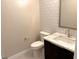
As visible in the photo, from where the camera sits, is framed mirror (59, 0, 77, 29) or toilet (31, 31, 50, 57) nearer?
framed mirror (59, 0, 77, 29)

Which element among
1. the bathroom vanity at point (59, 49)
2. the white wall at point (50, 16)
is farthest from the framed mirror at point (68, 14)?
the bathroom vanity at point (59, 49)

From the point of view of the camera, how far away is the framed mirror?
89.7 inches

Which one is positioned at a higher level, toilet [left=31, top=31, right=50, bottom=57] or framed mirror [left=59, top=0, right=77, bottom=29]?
framed mirror [left=59, top=0, right=77, bottom=29]

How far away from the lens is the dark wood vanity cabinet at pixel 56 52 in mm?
1769

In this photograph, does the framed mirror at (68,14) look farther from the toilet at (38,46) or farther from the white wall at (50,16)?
the toilet at (38,46)

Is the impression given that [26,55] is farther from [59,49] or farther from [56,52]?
[59,49]

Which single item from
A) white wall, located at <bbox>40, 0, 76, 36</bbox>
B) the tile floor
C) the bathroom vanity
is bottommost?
the tile floor

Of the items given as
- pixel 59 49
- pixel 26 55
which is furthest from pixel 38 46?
pixel 59 49

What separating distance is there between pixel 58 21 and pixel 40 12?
776 mm

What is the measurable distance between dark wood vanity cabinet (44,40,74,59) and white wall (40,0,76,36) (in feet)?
1.78

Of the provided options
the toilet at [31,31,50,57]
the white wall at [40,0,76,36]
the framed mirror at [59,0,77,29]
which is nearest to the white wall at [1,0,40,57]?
the white wall at [40,0,76,36]

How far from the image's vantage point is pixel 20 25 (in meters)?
3.26

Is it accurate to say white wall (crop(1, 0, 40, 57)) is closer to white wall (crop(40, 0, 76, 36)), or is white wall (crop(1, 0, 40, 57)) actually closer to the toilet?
white wall (crop(40, 0, 76, 36))

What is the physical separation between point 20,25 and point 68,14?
4.61 ft
